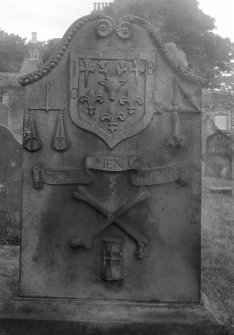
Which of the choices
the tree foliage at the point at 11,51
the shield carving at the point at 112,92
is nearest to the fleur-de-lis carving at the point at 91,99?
the shield carving at the point at 112,92

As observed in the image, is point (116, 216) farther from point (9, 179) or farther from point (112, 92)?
point (9, 179)

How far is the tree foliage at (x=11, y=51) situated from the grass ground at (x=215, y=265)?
3695cm

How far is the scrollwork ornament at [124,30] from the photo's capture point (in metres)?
3.39

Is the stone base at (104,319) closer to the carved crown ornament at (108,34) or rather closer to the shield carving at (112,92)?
the shield carving at (112,92)

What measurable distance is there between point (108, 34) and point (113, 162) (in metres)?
0.94

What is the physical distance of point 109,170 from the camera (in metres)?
3.38

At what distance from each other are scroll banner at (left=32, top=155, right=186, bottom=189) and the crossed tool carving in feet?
0.26

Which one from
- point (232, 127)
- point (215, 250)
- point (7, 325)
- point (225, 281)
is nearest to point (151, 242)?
point (7, 325)

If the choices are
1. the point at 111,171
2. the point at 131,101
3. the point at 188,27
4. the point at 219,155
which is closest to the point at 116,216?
the point at 111,171

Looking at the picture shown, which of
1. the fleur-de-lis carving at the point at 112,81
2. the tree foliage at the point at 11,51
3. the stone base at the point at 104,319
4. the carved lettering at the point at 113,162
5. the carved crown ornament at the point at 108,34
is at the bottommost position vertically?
the stone base at the point at 104,319

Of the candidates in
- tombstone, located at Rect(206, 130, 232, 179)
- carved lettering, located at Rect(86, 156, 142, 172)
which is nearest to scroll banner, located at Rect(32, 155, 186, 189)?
carved lettering, located at Rect(86, 156, 142, 172)

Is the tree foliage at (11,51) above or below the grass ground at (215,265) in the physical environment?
above

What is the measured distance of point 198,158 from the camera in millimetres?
3402

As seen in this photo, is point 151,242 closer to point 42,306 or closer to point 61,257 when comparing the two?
point 61,257
